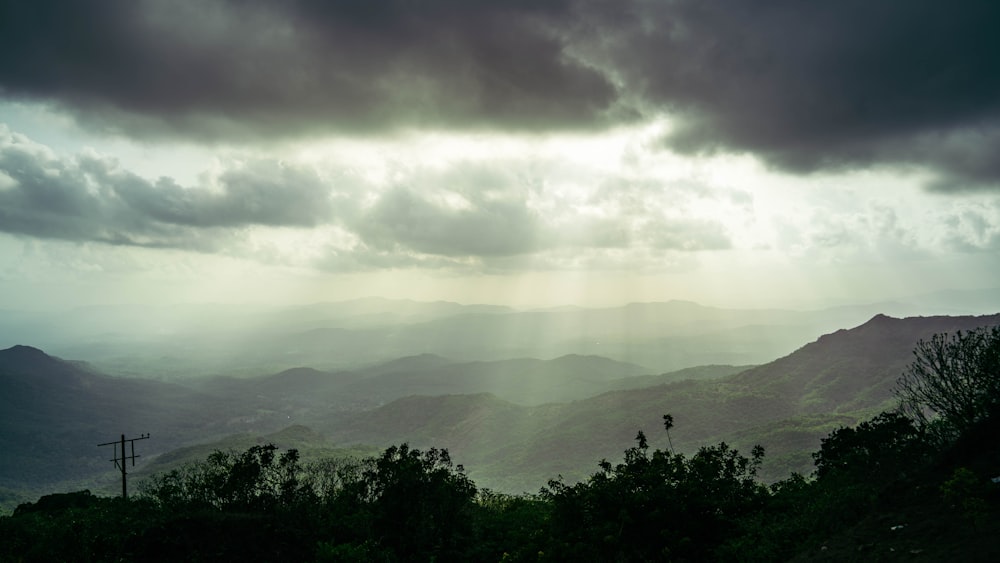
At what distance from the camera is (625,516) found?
1062 inches

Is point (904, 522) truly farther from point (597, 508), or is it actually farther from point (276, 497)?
point (276, 497)

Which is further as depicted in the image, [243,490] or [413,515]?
[243,490]

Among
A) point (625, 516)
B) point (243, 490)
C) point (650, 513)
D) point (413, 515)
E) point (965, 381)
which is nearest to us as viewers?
point (625, 516)

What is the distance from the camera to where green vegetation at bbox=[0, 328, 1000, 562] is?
19828 mm

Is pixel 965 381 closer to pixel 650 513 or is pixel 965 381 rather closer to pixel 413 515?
→ pixel 650 513

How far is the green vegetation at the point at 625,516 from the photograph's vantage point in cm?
1983

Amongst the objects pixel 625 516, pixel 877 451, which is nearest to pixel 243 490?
pixel 625 516

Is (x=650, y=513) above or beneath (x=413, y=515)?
above

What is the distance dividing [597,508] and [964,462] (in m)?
17.1

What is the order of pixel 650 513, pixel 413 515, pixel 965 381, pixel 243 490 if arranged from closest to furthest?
pixel 650 513
pixel 965 381
pixel 413 515
pixel 243 490

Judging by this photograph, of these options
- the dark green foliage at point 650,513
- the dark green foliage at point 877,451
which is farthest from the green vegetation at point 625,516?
the dark green foliage at point 877,451

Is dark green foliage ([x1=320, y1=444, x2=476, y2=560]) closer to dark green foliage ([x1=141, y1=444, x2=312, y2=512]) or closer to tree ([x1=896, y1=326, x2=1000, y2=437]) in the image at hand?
dark green foliage ([x1=141, y1=444, x2=312, y2=512])

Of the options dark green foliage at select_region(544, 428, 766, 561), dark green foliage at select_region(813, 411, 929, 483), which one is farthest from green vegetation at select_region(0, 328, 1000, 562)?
dark green foliage at select_region(813, 411, 929, 483)

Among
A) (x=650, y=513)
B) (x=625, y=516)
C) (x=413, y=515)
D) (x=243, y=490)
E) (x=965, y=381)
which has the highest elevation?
(x=965, y=381)
